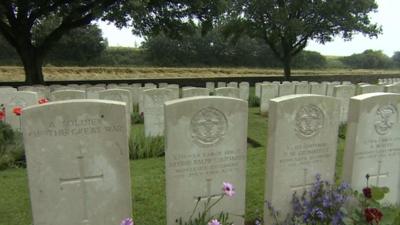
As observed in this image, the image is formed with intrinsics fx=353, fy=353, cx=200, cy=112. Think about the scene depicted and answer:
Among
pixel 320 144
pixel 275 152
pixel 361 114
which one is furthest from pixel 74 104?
pixel 361 114

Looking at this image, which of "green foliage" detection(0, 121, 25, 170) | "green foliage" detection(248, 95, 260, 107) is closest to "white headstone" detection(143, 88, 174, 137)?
"green foliage" detection(0, 121, 25, 170)

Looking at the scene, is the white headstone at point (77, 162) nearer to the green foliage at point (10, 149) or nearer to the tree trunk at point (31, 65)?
the green foliage at point (10, 149)

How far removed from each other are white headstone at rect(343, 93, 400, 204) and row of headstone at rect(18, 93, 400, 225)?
0.04 ft

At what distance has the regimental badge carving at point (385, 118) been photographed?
4.02 meters

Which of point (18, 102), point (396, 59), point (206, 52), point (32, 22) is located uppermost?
point (32, 22)

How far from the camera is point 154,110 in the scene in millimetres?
7625

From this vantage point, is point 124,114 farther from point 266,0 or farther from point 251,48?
point 251,48

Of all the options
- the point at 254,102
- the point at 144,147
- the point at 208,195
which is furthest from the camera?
the point at 254,102

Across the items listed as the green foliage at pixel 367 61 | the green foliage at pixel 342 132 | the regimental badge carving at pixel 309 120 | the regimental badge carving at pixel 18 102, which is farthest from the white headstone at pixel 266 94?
the green foliage at pixel 367 61

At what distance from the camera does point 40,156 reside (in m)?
3.10

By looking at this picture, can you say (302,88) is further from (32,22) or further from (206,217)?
(32,22)

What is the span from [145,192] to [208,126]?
6.08 ft

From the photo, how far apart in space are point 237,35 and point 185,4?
9.33 meters

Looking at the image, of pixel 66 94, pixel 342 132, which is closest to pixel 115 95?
pixel 66 94
